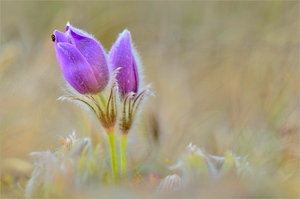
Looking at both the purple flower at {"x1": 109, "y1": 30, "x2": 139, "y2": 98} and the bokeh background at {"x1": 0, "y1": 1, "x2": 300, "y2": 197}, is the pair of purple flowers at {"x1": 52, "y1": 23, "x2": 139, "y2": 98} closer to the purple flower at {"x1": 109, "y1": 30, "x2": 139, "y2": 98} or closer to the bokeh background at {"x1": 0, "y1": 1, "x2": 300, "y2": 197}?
the purple flower at {"x1": 109, "y1": 30, "x2": 139, "y2": 98}

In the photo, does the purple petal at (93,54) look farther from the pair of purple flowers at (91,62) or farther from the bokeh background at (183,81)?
the bokeh background at (183,81)

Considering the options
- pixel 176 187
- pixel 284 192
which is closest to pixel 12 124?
pixel 176 187

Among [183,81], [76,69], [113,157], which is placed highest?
[183,81]

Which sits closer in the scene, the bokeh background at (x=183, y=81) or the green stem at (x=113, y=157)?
the green stem at (x=113, y=157)

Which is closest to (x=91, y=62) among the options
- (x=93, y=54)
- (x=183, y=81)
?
(x=93, y=54)

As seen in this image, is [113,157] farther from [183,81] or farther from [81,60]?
[183,81]

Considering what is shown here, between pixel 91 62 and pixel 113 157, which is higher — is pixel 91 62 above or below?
above

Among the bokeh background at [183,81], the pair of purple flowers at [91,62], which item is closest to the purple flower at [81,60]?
the pair of purple flowers at [91,62]

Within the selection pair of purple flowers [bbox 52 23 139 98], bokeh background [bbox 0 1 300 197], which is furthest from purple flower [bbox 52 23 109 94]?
bokeh background [bbox 0 1 300 197]
